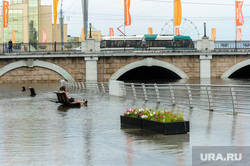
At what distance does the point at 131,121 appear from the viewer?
1203 centimetres

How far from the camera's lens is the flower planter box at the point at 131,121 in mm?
11745

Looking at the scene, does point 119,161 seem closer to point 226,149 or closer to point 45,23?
point 226,149

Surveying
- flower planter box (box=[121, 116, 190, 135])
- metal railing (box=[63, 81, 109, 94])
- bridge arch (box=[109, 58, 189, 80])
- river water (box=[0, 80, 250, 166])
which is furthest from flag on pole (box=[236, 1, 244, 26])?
flower planter box (box=[121, 116, 190, 135])

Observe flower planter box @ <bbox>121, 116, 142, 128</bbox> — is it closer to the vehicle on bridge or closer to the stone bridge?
the stone bridge

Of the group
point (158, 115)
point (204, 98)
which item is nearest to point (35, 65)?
point (204, 98)

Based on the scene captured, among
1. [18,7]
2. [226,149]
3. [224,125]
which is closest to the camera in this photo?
[226,149]

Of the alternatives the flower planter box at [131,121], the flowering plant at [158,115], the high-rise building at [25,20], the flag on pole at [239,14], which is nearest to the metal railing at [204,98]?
the flowering plant at [158,115]

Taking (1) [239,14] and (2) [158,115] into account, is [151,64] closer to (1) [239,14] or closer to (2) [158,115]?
(1) [239,14]

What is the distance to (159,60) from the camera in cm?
4747

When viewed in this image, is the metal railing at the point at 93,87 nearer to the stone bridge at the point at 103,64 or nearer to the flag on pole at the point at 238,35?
the stone bridge at the point at 103,64

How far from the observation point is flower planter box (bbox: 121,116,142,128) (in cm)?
1174

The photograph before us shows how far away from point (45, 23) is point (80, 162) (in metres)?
101

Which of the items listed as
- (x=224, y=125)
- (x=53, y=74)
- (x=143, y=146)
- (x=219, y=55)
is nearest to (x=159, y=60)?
(x=219, y=55)

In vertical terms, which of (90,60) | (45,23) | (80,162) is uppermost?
(45,23)
